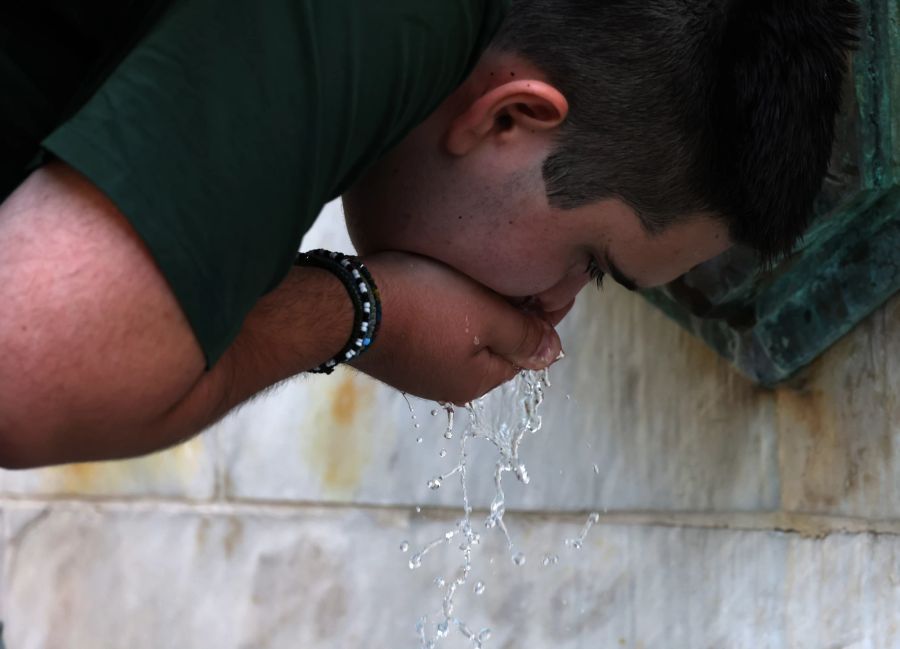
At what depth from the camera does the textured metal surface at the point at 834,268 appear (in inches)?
62.8

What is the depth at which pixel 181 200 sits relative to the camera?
917 millimetres

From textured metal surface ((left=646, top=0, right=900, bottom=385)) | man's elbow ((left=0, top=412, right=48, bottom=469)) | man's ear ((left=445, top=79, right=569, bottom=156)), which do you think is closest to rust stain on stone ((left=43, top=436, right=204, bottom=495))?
textured metal surface ((left=646, top=0, right=900, bottom=385))

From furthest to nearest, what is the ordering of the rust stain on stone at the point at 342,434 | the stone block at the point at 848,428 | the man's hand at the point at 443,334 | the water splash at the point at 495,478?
the rust stain on stone at the point at 342,434 < the water splash at the point at 495,478 < the stone block at the point at 848,428 < the man's hand at the point at 443,334

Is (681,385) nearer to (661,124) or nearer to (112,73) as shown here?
(661,124)

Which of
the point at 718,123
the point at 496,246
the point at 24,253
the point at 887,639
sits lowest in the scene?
the point at 887,639

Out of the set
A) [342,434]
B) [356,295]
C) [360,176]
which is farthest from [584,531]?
[360,176]

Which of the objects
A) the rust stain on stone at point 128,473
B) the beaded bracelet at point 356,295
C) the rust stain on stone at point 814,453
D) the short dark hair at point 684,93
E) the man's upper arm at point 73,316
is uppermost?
the man's upper arm at point 73,316

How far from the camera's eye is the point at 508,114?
50.4 inches

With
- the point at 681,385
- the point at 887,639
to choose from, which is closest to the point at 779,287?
the point at 681,385

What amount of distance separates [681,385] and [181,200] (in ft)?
3.82

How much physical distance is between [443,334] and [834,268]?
2.05ft

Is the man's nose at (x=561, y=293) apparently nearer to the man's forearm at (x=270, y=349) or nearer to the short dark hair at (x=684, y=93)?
the short dark hair at (x=684, y=93)

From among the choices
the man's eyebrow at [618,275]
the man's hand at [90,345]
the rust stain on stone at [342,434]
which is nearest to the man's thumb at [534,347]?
the man's eyebrow at [618,275]

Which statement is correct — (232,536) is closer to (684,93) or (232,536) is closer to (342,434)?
(342,434)
